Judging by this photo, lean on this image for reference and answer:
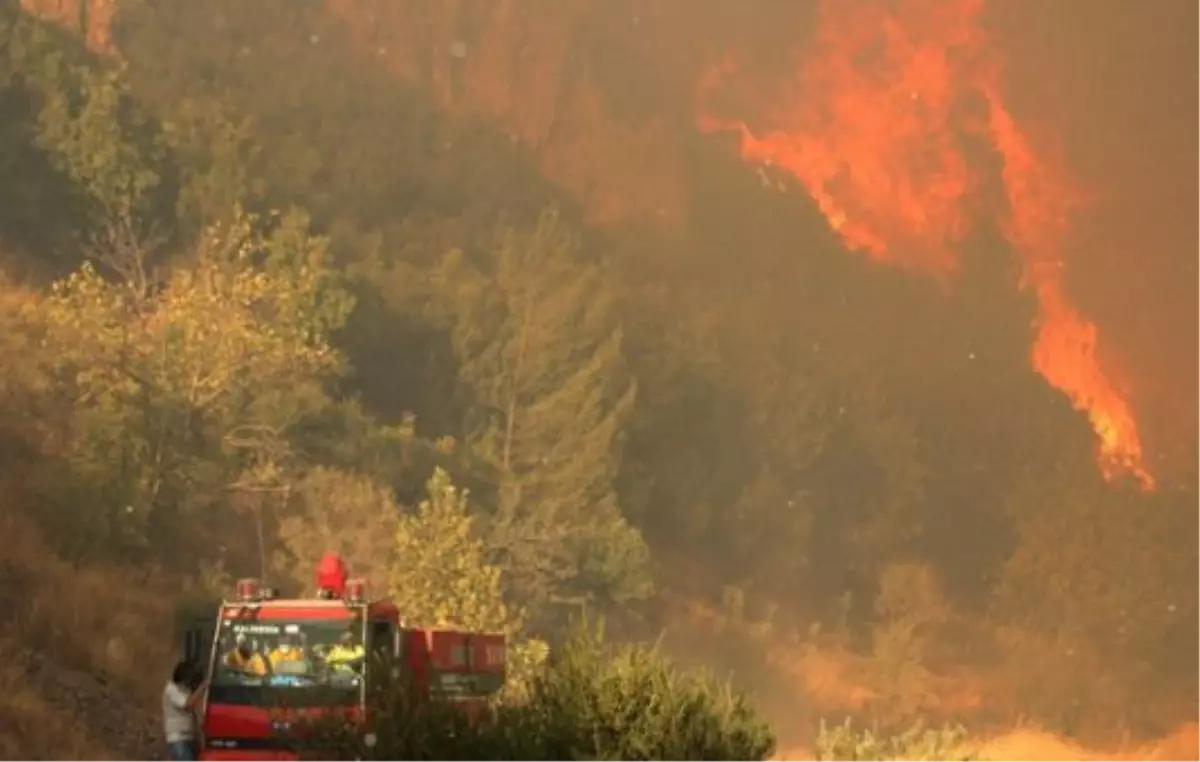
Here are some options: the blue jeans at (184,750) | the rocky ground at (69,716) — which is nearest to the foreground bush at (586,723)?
the blue jeans at (184,750)

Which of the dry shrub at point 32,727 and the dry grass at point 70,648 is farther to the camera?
the dry grass at point 70,648

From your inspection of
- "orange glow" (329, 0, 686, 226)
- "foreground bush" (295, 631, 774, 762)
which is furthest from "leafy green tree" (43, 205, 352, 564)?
"foreground bush" (295, 631, 774, 762)

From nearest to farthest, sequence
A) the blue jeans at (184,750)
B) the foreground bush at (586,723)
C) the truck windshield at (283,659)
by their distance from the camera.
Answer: the foreground bush at (586,723) < the truck windshield at (283,659) < the blue jeans at (184,750)

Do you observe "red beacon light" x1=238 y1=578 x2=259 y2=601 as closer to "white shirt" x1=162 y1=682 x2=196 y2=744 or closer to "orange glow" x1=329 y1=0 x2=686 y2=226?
"white shirt" x1=162 y1=682 x2=196 y2=744

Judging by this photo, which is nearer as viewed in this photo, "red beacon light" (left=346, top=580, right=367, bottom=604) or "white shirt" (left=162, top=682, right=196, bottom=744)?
"white shirt" (left=162, top=682, right=196, bottom=744)

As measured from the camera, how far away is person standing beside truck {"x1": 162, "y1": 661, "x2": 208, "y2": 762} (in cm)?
846

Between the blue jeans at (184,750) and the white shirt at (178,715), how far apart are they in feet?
0.11

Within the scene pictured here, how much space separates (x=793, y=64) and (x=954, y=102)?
4.12m

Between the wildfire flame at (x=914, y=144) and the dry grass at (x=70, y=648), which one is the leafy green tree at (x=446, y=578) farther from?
the wildfire flame at (x=914, y=144)

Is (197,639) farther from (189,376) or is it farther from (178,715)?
(189,376)

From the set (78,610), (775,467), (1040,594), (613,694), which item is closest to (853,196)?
(775,467)

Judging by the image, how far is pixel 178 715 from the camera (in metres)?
8.52

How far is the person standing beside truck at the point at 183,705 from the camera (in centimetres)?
846

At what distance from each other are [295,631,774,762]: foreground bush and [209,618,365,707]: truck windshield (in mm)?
1755
